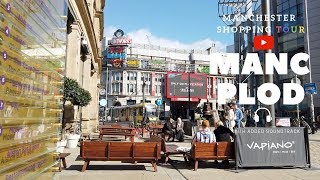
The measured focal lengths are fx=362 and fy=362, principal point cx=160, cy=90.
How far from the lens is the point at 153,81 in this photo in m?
109

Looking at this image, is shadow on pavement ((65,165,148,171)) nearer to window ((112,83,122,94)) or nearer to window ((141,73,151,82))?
window ((112,83,122,94))

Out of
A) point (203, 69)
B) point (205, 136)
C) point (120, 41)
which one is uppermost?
point (120, 41)

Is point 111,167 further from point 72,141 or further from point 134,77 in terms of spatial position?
point 134,77

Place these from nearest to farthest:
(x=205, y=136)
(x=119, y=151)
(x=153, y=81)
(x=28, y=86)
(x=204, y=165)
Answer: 1. (x=28, y=86)
2. (x=119, y=151)
3. (x=205, y=136)
4. (x=204, y=165)
5. (x=153, y=81)

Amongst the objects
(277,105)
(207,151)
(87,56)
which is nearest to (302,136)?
(207,151)

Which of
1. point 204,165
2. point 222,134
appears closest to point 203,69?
point 222,134

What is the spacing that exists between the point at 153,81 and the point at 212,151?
9919cm

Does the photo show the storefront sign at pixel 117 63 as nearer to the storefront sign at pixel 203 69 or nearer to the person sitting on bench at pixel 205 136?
the storefront sign at pixel 203 69

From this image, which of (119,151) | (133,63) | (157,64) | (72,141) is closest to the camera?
(119,151)

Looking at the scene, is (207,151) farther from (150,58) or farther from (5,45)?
(150,58)

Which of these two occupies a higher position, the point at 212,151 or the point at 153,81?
the point at 153,81

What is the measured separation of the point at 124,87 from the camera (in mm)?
104250

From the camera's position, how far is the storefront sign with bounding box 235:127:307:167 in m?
9.80

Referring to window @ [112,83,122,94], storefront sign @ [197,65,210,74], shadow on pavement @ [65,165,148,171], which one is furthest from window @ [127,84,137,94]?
shadow on pavement @ [65,165,148,171]
